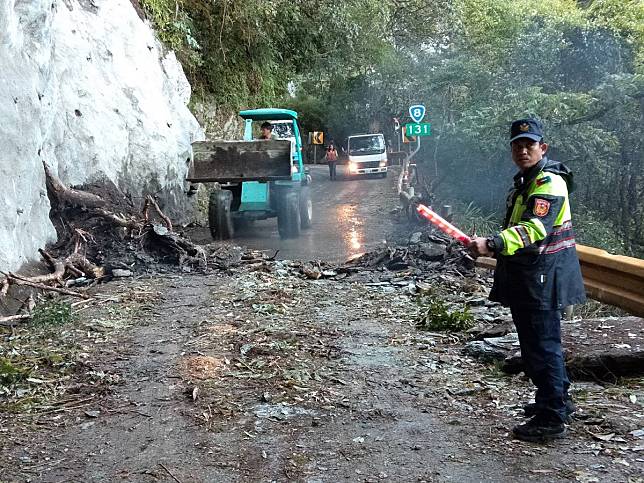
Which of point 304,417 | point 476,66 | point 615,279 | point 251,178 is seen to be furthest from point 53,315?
point 476,66

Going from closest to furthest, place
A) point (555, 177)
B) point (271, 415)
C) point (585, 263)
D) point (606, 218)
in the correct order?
point (555, 177)
point (271, 415)
point (585, 263)
point (606, 218)

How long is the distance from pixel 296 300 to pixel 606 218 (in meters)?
9.97

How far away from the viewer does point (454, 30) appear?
77.7 feet

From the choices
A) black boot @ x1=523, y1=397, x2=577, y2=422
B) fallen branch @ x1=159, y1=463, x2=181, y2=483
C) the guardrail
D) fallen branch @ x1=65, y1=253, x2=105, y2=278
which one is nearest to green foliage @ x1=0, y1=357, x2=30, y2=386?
fallen branch @ x1=159, y1=463, x2=181, y2=483

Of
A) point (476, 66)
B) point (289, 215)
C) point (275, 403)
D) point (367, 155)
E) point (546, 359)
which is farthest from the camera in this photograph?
point (367, 155)

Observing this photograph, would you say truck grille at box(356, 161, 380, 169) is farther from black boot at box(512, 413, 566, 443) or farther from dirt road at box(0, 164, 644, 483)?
black boot at box(512, 413, 566, 443)

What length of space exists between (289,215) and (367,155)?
15.7 meters

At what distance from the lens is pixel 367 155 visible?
28234mm

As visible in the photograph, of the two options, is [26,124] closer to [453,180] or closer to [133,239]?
[133,239]

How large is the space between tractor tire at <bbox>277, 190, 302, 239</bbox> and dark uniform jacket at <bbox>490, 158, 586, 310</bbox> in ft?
31.1

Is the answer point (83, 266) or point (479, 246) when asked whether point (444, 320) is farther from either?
point (83, 266)

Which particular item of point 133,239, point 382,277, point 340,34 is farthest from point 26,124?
point 340,34

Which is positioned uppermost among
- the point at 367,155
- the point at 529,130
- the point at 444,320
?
the point at 367,155

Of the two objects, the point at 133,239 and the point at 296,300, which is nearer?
the point at 296,300
